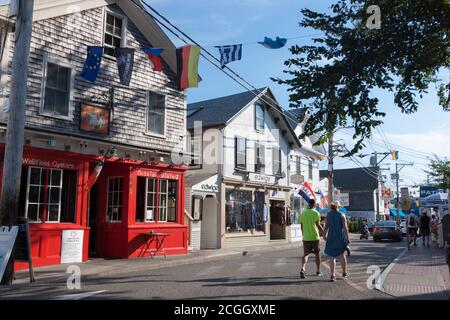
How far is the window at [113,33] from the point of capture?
14.7 m

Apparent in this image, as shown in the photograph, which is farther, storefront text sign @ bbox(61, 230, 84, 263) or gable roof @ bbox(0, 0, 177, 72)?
gable roof @ bbox(0, 0, 177, 72)

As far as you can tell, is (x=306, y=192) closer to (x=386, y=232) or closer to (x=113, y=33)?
(x=386, y=232)

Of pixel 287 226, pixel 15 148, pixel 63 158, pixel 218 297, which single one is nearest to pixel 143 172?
pixel 63 158

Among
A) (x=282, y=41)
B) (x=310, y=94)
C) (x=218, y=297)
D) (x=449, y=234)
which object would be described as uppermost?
(x=282, y=41)

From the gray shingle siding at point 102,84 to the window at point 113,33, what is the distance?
258mm

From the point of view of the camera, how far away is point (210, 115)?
23.4 meters

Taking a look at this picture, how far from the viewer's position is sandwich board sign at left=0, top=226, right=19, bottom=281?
8.91m

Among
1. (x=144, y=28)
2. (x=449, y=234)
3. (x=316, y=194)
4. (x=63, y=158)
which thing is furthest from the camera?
(x=316, y=194)

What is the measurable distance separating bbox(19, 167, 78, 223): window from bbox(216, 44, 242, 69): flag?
18.4ft

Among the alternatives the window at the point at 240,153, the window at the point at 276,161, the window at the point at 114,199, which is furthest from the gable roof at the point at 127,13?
the window at the point at 276,161

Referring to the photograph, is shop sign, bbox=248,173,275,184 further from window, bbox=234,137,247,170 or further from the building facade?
the building facade

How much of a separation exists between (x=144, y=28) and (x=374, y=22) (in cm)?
988

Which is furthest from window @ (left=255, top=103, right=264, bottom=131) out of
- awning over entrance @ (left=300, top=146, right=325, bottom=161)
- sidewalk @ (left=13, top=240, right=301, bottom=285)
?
sidewalk @ (left=13, top=240, right=301, bottom=285)

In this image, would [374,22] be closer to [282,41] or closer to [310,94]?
[310,94]
